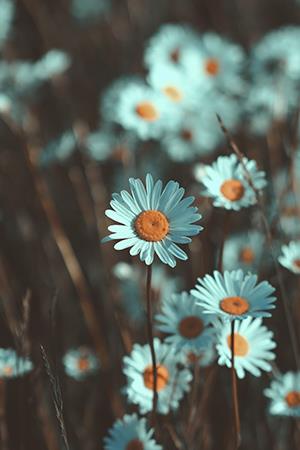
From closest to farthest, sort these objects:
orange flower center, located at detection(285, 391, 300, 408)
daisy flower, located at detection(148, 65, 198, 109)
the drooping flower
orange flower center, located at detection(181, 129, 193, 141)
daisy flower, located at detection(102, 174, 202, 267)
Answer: daisy flower, located at detection(102, 174, 202, 267) → orange flower center, located at detection(285, 391, 300, 408) → the drooping flower → daisy flower, located at detection(148, 65, 198, 109) → orange flower center, located at detection(181, 129, 193, 141)

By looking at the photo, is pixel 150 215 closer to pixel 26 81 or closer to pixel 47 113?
pixel 26 81

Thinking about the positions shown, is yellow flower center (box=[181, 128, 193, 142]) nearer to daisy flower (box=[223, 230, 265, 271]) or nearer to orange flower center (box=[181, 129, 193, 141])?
orange flower center (box=[181, 129, 193, 141])

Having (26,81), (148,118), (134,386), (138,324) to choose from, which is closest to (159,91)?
(148,118)

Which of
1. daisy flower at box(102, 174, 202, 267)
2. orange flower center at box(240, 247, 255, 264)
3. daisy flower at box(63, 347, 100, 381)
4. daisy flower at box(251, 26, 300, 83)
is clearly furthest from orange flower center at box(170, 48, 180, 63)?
daisy flower at box(102, 174, 202, 267)

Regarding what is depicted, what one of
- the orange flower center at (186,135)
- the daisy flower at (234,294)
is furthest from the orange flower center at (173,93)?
the daisy flower at (234,294)

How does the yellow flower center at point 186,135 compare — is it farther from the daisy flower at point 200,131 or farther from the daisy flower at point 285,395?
the daisy flower at point 285,395

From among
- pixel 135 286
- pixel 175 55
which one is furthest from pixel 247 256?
pixel 175 55

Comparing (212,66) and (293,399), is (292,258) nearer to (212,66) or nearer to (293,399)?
(293,399)
